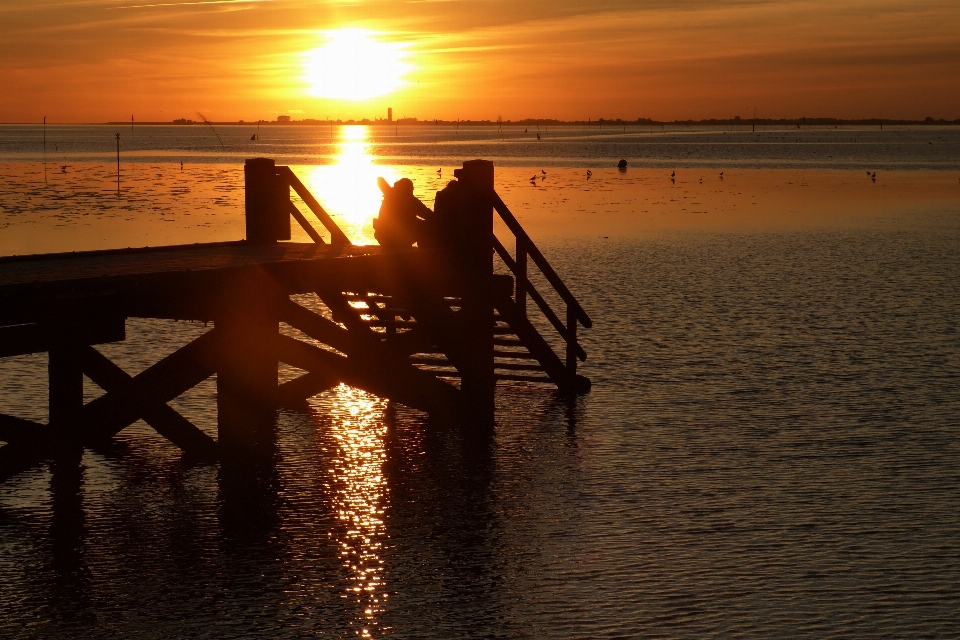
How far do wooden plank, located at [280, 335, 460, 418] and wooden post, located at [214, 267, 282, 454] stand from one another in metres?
0.46

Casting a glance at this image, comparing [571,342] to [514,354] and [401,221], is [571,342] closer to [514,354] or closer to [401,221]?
[514,354]

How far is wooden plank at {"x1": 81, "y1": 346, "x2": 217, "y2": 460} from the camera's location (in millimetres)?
13188

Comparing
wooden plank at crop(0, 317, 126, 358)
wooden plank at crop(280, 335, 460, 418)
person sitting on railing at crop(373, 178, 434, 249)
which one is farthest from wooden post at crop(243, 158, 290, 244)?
wooden plank at crop(0, 317, 126, 358)

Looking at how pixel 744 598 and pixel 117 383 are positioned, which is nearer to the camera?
pixel 744 598

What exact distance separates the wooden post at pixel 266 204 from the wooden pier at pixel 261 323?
0.07ft

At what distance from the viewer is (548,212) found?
62.2 meters

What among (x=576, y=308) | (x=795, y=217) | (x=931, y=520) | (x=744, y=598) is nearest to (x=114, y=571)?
(x=744, y=598)

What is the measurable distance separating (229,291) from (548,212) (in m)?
49.4

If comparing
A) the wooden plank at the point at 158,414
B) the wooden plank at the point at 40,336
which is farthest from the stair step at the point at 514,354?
the wooden plank at the point at 40,336

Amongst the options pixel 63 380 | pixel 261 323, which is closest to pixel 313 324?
pixel 261 323

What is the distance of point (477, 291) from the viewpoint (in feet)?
57.0

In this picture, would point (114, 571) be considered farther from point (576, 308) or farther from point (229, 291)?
point (576, 308)

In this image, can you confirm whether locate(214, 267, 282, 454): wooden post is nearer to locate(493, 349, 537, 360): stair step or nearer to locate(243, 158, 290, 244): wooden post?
locate(243, 158, 290, 244): wooden post

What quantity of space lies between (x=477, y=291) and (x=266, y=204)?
3.48 m
